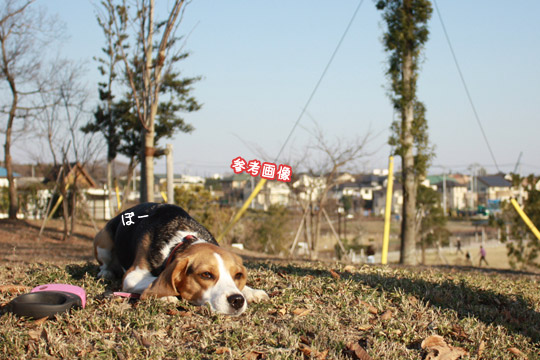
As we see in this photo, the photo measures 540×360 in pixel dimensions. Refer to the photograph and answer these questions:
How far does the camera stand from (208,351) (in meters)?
2.84

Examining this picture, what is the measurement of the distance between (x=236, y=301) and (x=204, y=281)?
28 centimetres

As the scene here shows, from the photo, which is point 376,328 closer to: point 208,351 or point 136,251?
point 208,351

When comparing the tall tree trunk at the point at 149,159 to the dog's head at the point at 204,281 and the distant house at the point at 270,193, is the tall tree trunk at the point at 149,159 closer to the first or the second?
the dog's head at the point at 204,281

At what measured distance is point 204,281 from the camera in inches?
138

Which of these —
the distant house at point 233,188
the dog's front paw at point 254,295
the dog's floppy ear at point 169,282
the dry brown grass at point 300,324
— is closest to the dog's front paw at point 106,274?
the dry brown grass at point 300,324

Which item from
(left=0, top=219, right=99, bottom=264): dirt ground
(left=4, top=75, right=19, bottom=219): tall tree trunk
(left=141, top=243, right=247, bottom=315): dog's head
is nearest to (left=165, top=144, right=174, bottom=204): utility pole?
(left=0, top=219, right=99, bottom=264): dirt ground

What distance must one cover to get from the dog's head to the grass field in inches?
3.3

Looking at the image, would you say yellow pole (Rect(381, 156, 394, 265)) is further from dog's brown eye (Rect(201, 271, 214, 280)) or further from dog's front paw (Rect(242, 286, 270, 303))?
dog's brown eye (Rect(201, 271, 214, 280))

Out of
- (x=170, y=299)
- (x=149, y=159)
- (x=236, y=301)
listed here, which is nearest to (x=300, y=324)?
(x=236, y=301)

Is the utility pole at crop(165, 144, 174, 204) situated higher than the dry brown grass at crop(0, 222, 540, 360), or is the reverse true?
the utility pole at crop(165, 144, 174, 204)

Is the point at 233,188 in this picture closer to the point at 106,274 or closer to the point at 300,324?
the point at 106,274

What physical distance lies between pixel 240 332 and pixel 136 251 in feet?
5.07

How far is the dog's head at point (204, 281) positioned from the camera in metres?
3.39

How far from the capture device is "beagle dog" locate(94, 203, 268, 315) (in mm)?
3488
